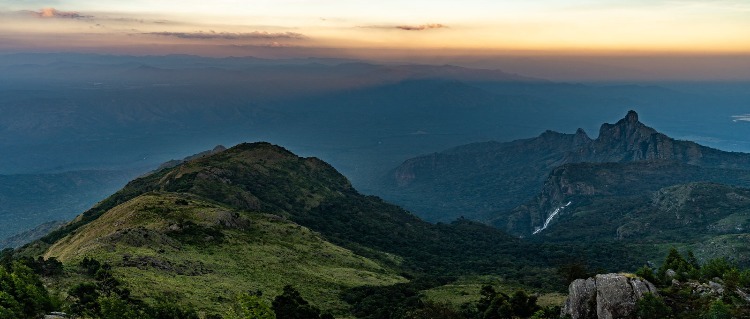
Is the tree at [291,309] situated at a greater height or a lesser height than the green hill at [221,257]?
greater

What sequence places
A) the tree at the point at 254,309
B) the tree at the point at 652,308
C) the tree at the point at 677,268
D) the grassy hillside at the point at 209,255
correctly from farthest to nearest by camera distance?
the grassy hillside at the point at 209,255, the tree at the point at 677,268, the tree at the point at 254,309, the tree at the point at 652,308

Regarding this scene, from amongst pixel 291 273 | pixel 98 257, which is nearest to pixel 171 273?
pixel 98 257

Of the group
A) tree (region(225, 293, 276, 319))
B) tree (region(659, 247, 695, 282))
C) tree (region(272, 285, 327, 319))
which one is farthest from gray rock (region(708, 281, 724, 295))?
tree (region(225, 293, 276, 319))

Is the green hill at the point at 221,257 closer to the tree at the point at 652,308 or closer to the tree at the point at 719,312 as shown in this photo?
→ the tree at the point at 652,308

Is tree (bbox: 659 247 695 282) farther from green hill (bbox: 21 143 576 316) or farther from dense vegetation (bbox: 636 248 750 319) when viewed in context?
green hill (bbox: 21 143 576 316)

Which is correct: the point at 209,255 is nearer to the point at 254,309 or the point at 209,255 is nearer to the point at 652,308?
the point at 254,309

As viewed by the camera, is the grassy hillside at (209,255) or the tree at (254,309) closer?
the tree at (254,309)

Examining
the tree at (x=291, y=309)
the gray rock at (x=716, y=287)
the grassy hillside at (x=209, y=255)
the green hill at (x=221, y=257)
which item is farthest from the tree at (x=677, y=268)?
the grassy hillside at (x=209, y=255)
